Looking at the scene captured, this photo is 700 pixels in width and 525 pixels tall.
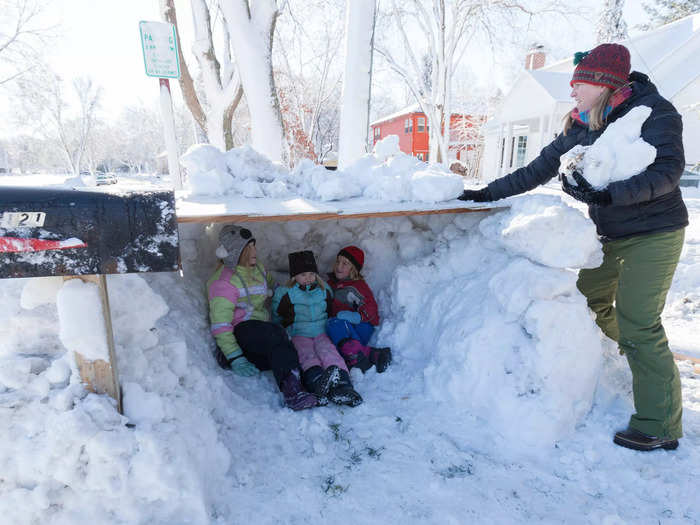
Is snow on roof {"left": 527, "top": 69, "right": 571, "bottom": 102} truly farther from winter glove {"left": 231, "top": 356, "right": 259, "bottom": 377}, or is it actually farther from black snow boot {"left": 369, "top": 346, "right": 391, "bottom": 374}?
winter glove {"left": 231, "top": 356, "right": 259, "bottom": 377}

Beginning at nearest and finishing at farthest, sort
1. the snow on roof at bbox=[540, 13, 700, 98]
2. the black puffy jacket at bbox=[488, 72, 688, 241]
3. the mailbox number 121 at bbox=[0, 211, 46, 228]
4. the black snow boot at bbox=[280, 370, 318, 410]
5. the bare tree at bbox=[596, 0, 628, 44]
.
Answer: the mailbox number 121 at bbox=[0, 211, 46, 228] → the black puffy jacket at bbox=[488, 72, 688, 241] → the black snow boot at bbox=[280, 370, 318, 410] → the snow on roof at bbox=[540, 13, 700, 98] → the bare tree at bbox=[596, 0, 628, 44]

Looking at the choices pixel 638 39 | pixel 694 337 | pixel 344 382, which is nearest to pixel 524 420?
pixel 344 382

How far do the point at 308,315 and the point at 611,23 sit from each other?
2375cm

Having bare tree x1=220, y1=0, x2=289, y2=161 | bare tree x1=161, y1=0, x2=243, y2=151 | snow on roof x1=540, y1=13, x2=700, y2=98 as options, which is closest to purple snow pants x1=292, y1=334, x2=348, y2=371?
bare tree x1=220, y1=0, x2=289, y2=161

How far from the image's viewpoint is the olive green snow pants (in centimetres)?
219

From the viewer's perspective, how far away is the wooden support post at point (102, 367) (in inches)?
66.8

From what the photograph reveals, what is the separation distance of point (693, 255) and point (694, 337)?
2.20m

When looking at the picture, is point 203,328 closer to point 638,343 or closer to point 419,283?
point 419,283

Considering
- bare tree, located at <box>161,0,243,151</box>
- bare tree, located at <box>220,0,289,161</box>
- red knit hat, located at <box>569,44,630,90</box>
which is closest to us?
red knit hat, located at <box>569,44,630,90</box>

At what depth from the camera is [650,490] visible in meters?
2.03

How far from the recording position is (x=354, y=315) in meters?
3.49

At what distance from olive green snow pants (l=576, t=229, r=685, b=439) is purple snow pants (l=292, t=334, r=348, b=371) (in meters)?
1.83

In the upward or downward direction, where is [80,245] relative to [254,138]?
downward

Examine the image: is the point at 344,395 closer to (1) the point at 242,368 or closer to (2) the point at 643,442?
(1) the point at 242,368
